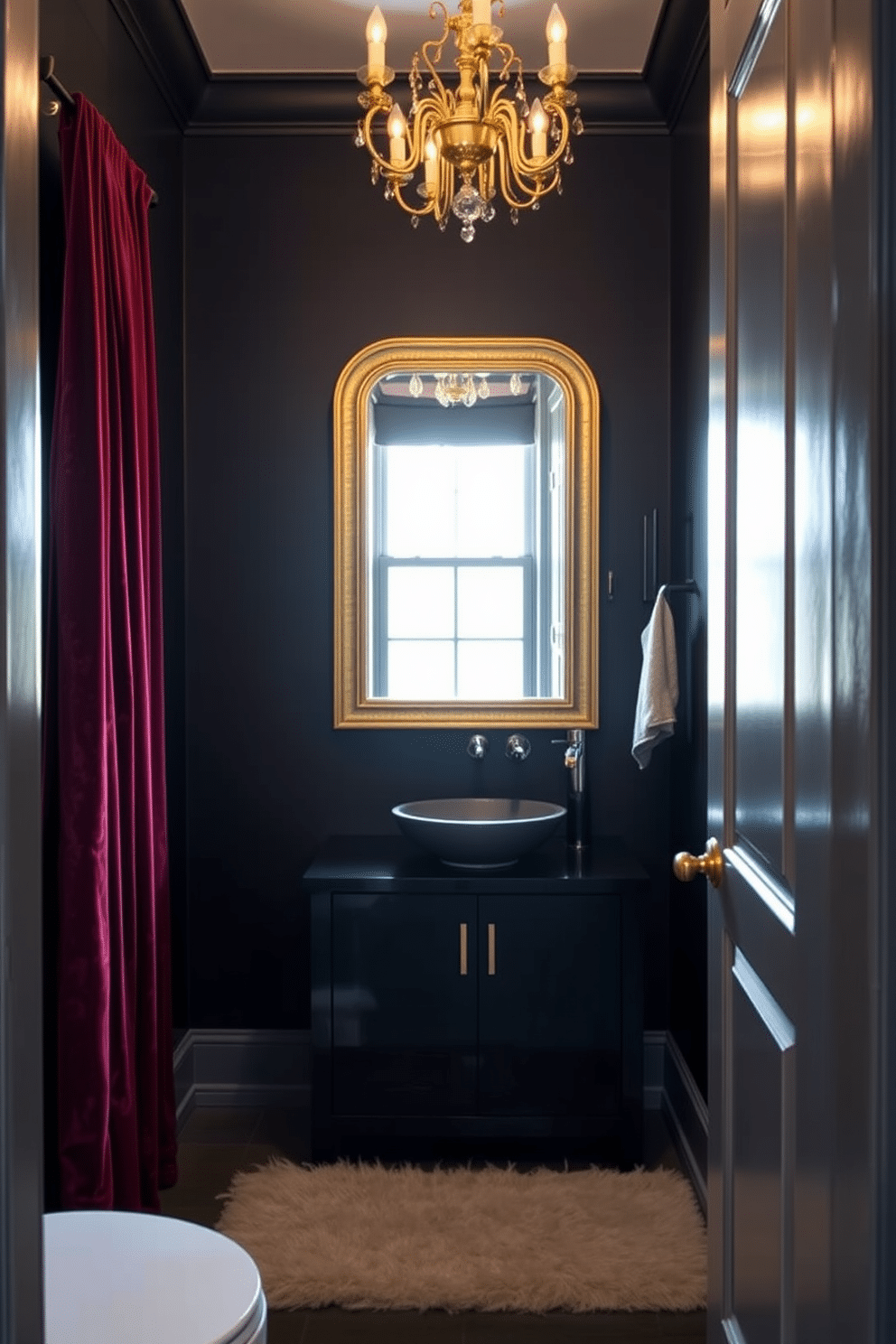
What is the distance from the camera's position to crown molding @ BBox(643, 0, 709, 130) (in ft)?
9.84

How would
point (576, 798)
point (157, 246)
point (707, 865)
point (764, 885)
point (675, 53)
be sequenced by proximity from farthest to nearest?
point (576, 798) < point (157, 246) < point (675, 53) < point (707, 865) < point (764, 885)

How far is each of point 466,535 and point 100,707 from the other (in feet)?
4.81

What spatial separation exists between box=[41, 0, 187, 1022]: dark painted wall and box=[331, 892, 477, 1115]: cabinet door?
2.06 feet

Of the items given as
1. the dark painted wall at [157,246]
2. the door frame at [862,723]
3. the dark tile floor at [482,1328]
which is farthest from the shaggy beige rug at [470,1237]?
the door frame at [862,723]

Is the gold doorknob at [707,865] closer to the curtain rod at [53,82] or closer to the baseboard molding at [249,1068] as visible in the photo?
the curtain rod at [53,82]

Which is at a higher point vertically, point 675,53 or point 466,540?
point 675,53

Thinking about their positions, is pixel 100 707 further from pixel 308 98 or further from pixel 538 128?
pixel 308 98

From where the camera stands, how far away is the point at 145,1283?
1566 mm

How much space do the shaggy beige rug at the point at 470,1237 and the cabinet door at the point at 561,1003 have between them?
0.19m

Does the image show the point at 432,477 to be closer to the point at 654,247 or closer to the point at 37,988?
the point at 654,247

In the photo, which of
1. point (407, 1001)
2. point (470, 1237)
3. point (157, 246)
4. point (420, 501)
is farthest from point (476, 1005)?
point (157, 246)

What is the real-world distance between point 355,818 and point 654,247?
5.92 ft

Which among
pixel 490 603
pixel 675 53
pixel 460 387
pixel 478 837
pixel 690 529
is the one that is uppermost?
pixel 675 53

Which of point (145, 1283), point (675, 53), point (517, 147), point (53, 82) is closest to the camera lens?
point (145, 1283)
